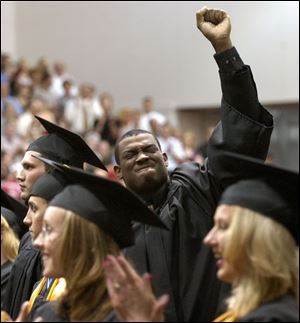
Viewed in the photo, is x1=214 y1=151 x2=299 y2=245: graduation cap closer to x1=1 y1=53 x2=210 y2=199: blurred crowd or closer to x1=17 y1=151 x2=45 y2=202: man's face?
x1=17 y1=151 x2=45 y2=202: man's face

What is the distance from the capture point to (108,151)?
1162 cm

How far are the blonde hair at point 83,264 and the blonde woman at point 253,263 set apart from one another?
19 cm

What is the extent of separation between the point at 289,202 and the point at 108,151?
9.09 m

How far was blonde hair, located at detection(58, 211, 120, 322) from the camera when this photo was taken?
2.73 meters

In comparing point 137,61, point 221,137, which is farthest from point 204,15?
point 137,61

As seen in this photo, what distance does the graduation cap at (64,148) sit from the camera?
425 cm

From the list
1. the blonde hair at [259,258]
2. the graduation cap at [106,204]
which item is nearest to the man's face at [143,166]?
the graduation cap at [106,204]

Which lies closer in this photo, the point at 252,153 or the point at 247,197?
the point at 247,197

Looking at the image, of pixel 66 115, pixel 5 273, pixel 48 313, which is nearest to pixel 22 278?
pixel 5 273

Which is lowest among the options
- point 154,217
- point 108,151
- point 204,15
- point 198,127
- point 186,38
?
point 198,127

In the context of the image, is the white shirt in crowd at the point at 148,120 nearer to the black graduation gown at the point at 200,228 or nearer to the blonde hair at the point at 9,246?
the blonde hair at the point at 9,246

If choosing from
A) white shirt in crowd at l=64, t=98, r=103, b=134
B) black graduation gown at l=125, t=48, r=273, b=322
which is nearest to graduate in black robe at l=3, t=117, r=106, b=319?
black graduation gown at l=125, t=48, r=273, b=322

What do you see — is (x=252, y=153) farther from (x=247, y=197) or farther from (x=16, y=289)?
(x=16, y=289)

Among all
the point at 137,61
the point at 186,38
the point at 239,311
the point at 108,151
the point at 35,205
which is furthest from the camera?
the point at 137,61
